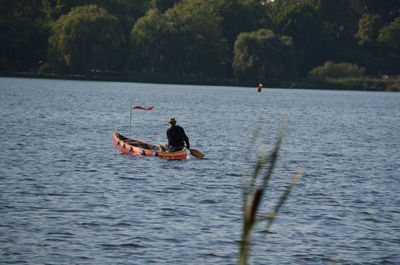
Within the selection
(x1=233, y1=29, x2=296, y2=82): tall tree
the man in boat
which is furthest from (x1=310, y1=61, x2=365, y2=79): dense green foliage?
the man in boat

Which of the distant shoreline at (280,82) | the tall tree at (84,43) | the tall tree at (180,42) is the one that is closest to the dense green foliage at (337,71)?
the distant shoreline at (280,82)

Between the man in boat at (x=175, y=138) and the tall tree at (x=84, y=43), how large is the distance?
2894 inches

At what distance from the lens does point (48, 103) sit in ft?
219

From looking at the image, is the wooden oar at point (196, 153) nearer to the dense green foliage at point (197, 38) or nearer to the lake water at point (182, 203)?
the lake water at point (182, 203)

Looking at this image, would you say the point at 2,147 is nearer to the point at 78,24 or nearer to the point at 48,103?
the point at 48,103

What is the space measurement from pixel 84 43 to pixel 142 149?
72.7 m

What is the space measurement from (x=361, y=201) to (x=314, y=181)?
13.0 feet

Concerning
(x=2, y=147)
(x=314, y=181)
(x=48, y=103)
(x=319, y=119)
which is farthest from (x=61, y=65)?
(x=314, y=181)

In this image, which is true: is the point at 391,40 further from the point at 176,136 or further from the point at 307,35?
the point at 176,136

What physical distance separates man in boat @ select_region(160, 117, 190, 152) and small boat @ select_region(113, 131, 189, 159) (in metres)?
0.17

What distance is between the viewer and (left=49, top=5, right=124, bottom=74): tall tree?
98.9 meters

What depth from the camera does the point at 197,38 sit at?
116 meters

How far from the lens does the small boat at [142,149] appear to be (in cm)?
2764

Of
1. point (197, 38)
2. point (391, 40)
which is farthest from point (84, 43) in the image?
point (391, 40)
